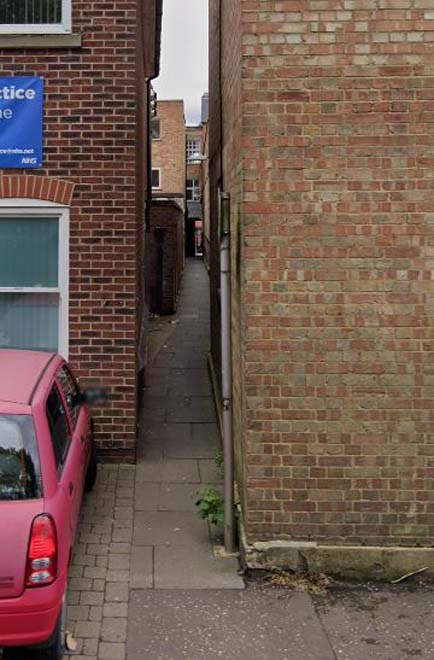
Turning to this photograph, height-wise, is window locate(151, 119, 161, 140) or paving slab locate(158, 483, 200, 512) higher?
window locate(151, 119, 161, 140)

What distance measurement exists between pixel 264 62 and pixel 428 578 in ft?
12.8

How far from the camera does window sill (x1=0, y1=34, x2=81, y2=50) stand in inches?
286

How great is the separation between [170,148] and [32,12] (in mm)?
31424

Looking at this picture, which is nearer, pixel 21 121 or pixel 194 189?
pixel 21 121

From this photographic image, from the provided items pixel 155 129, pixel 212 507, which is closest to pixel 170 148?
pixel 155 129

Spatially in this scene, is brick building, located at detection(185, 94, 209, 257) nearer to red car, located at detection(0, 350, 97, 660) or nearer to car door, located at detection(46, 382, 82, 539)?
car door, located at detection(46, 382, 82, 539)

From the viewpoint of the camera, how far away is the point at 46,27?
24.2ft

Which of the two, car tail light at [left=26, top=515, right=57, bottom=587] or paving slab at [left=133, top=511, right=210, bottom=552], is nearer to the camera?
car tail light at [left=26, top=515, right=57, bottom=587]

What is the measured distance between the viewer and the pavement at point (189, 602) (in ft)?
13.9

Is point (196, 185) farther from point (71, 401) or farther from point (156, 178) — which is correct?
point (71, 401)

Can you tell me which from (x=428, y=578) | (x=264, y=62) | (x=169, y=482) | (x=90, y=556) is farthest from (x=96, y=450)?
(x=264, y=62)

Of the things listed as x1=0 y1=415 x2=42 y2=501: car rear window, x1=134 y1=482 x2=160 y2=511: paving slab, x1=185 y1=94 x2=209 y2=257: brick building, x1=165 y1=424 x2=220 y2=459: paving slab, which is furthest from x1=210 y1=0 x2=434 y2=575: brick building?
x1=185 y1=94 x2=209 y2=257: brick building

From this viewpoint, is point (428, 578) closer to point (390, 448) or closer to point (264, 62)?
point (390, 448)

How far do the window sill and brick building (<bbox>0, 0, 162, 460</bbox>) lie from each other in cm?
1
